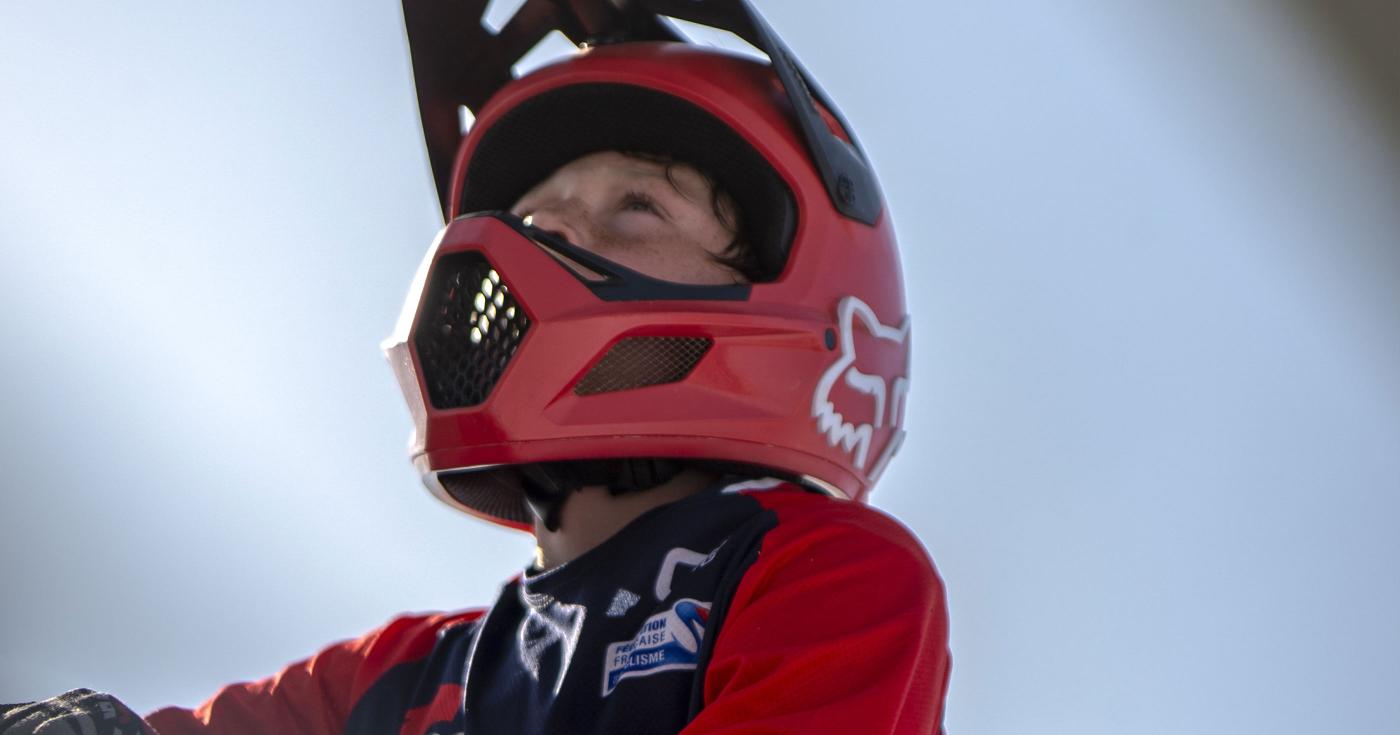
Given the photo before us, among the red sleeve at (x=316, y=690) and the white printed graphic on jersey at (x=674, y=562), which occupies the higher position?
the white printed graphic on jersey at (x=674, y=562)

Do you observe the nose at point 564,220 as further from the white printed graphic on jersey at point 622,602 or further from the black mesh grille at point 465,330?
the white printed graphic on jersey at point 622,602

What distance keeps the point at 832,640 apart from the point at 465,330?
548 millimetres

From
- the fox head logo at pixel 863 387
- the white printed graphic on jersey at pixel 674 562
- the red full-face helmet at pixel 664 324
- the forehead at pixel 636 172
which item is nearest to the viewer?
the white printed graphic on jersey at pixel 674 562

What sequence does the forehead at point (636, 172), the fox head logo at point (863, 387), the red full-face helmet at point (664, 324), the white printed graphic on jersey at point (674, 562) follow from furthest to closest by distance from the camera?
the forehead at point (636, 172) < the fox head logo at point (863, 387) < the red full-face helmet at point (664, 324) < the white printed graphic on jersey at point (674, 562)

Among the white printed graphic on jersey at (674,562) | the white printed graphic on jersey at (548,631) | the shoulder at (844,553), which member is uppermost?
the shoulder at (844,553)

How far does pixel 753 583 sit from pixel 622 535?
21cm

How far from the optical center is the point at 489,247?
1391 millimetres

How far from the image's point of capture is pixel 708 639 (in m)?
1.15

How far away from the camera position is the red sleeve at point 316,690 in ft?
5.08

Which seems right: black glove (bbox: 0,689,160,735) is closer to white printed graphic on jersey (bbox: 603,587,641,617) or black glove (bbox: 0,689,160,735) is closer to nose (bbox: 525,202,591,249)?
white printed graphic on jersey (bbox: 603,587,641,617)

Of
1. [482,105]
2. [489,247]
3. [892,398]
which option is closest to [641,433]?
[489,247]

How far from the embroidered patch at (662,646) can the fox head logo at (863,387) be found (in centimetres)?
34

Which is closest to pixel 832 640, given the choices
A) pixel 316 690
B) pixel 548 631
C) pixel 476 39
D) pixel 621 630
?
pixel 621 630

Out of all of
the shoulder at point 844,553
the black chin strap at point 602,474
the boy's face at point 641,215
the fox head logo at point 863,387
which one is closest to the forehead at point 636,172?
the boy's face at point 641,215
